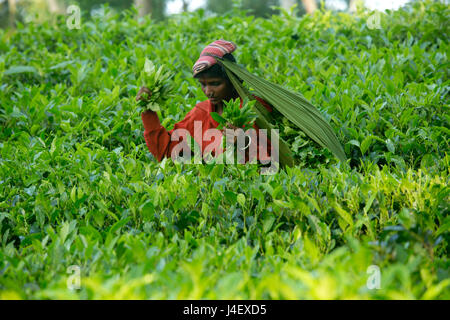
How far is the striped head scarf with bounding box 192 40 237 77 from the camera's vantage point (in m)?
3.34

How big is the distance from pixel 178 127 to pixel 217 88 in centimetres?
42

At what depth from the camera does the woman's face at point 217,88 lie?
343cm

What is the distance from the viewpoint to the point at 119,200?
2912 millimetres

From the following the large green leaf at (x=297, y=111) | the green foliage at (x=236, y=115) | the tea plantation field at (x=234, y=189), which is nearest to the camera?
the tea plantation field at (x=234, y=189)

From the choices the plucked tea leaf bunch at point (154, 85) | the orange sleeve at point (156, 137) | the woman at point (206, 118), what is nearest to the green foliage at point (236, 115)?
the woman at point (206, 118)

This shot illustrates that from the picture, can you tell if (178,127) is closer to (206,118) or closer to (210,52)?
(206,118)

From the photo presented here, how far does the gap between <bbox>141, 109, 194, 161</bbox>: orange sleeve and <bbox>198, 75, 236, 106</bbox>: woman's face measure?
35 cm

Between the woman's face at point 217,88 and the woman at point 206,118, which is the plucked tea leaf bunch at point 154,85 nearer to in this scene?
the woman at point 206,118

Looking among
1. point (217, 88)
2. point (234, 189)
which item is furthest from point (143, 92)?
point (234, 189)

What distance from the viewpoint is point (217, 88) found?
3459 mm

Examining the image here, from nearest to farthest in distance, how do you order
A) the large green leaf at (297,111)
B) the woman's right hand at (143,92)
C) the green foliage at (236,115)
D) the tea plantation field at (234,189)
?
the tea plantation field at (234,189)
the green foliage at (236,115)
the woman's right hand at (143,92)
the large green leaf at (297,111)

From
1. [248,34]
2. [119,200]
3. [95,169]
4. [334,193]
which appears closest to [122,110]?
[95,169]

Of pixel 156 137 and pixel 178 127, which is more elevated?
pixel 178 127

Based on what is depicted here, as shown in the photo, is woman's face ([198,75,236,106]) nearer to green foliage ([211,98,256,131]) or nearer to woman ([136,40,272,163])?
woman ([136,40,272,163])
